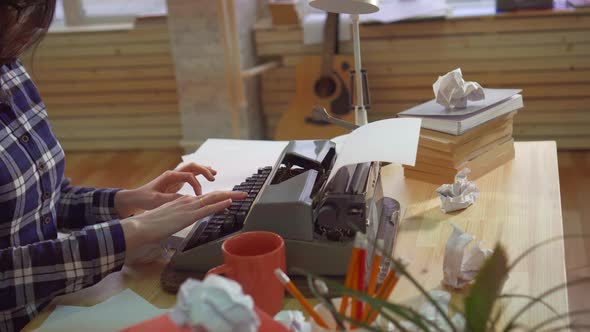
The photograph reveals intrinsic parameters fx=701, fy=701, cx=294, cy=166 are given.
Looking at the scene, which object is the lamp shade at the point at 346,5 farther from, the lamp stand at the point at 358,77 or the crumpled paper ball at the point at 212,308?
the crumpled paper ball at the point at 212,308

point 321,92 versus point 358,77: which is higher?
point 358,77

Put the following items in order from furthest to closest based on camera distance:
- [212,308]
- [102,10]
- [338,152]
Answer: [102,10] → [338,152] → [212,308]

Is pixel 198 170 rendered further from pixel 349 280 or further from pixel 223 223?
pixel 349 280

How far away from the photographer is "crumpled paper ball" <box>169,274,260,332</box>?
646 millimetres

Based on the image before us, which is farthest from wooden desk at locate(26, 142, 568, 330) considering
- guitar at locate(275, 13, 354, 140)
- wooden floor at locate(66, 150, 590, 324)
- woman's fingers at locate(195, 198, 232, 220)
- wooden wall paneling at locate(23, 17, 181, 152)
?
wooden wall paneling at locate(23, 17, 181, 152)

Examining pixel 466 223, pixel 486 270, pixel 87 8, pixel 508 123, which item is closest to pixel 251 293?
pixel 486 270

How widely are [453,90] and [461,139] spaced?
0.11 metres

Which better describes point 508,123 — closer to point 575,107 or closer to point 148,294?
point 148,294

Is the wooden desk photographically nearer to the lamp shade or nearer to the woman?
the woman

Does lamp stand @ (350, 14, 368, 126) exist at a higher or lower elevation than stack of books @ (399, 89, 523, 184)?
higher

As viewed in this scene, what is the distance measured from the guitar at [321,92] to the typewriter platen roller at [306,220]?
2077 millimetres

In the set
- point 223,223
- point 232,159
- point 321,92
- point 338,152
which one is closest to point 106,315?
point 223,223

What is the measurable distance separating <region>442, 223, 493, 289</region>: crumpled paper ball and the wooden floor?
4.03 feet

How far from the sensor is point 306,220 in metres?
1.02
